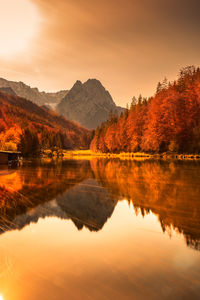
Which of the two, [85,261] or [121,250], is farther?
[121,250]

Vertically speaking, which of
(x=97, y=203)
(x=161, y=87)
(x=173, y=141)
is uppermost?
(x=161, y=87)

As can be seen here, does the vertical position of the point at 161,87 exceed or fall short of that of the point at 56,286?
it exceeds it

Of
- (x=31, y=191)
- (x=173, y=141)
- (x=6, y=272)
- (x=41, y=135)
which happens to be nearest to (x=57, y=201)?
(x=31, y=191)

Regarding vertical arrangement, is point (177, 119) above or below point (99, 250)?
above

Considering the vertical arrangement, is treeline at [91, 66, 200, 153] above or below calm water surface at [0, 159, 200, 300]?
above

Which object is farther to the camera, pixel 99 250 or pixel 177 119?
pixel 177 119

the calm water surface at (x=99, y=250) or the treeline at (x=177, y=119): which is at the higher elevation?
the treeline at (x=177, y=119)

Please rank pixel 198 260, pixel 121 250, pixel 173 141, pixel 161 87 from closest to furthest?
pixel 198 260, pixel 121 250, pixel 173 141, pixel 161 87

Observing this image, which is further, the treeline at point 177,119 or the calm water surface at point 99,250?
the treeline at point 177,119

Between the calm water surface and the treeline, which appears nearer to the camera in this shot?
the calm water surface

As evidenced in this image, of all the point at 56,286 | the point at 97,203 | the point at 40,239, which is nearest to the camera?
the point at 56,286

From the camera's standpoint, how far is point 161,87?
2562 inches

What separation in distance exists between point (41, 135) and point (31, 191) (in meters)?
97.9

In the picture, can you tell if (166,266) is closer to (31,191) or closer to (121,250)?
(121,250)
